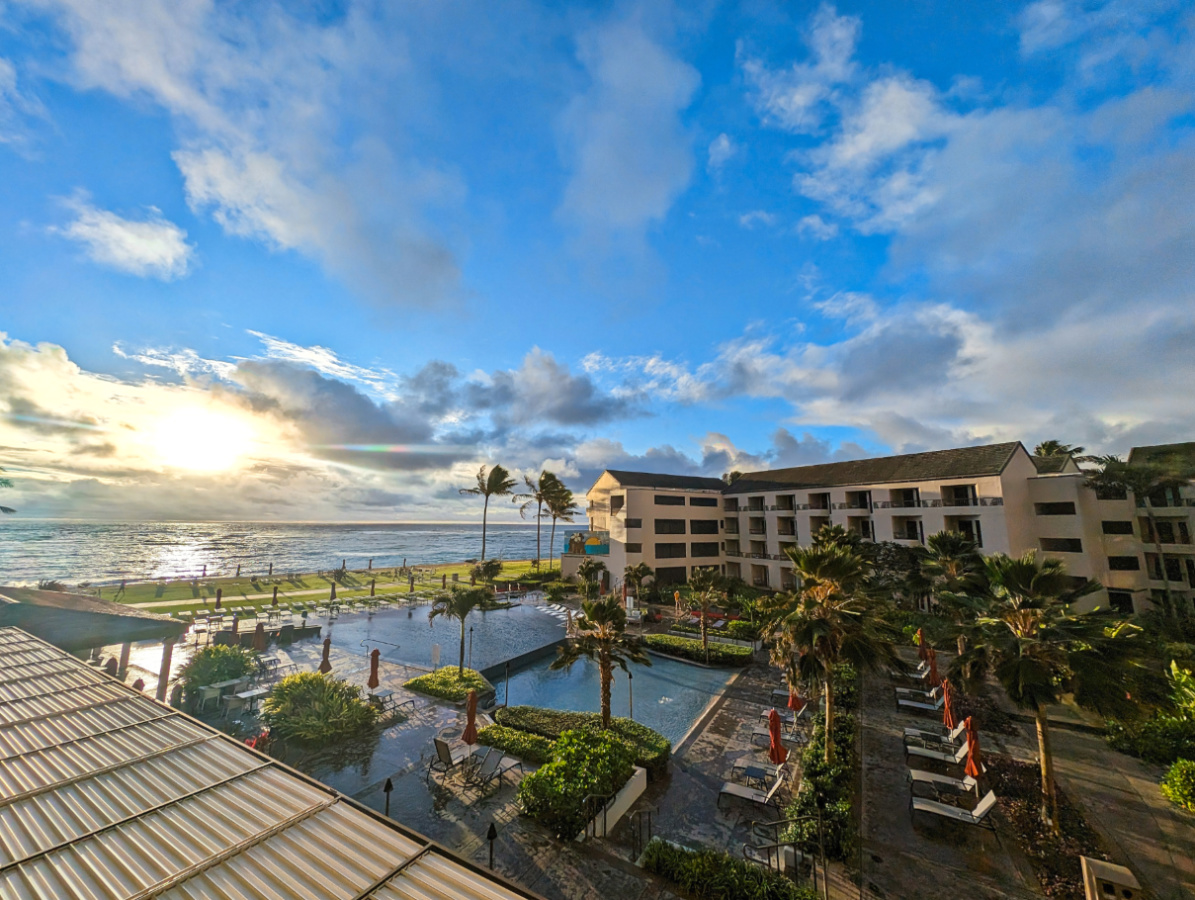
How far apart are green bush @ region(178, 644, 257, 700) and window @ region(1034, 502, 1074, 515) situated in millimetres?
45131

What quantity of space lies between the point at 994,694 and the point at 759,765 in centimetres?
1248

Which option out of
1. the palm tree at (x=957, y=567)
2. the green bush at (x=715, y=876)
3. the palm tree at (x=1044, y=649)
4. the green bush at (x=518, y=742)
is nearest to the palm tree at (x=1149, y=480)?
the palm tree at (x=957, y=567)

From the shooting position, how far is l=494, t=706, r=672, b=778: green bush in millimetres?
12344

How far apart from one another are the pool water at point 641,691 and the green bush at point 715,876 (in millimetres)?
6358

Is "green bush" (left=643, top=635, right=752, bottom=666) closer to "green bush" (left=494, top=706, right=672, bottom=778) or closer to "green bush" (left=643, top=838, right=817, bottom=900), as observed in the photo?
"green bush" (left=494, top=706, right=672, bottom=778)

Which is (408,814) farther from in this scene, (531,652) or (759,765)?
(531,652)

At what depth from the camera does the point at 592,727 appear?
14.2 m

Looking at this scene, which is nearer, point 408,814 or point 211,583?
point 408,814

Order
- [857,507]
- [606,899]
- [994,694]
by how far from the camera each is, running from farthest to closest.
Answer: [857,507] → [994,694] → [606,899]

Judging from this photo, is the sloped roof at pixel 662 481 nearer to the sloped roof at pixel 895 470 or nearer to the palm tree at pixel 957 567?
the sloped roof at pixel 895 470

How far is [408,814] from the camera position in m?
10.3

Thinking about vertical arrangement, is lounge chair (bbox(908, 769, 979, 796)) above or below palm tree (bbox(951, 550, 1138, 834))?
below

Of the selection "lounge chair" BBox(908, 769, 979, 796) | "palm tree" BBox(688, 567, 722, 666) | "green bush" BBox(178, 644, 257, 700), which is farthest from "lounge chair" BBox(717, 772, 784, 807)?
"green bush" BBox(178, 644, 257, 700)

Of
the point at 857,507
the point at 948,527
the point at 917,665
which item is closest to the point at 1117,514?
the point at 948,527
